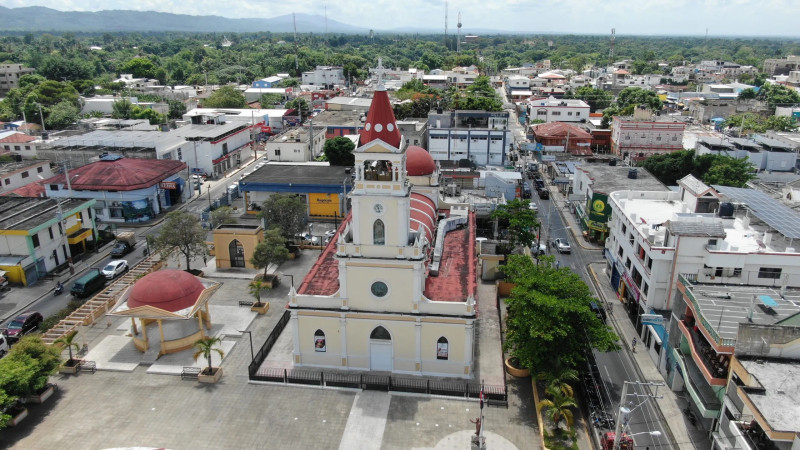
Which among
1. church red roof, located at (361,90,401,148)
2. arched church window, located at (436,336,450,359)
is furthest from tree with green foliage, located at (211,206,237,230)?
arched church window, located at (436,336,450,359)

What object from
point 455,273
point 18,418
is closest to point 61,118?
point 18,418

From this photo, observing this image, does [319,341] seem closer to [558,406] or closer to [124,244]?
[558,406]

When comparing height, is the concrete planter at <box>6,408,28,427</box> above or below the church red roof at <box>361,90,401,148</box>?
below

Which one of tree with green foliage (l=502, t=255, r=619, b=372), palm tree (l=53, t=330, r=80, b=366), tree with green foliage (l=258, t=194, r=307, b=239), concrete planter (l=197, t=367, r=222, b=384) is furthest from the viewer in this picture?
tree with green foliage (l=258, t=194, r=307, b=239)

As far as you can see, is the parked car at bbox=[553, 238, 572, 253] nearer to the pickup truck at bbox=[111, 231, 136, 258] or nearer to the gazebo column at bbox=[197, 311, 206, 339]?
the gazebo column at bbox=[197, 311, 206, 339]

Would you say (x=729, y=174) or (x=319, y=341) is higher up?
(x=729, y=174)

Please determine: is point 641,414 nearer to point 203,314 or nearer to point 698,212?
point 698,212
